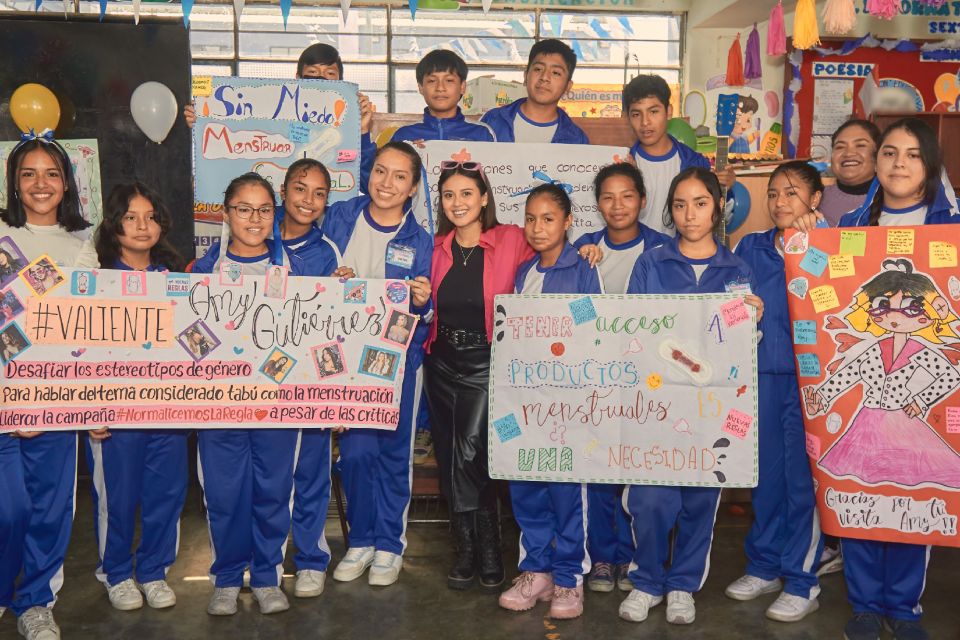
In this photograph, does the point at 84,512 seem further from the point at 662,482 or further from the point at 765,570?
the point at 765,570

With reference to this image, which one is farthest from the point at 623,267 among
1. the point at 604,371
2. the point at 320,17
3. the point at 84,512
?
the point at 320,17

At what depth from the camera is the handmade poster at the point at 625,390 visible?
10.2 ft

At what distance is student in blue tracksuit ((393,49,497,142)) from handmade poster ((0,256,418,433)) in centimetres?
136

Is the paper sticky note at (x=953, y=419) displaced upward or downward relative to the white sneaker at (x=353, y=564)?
upward

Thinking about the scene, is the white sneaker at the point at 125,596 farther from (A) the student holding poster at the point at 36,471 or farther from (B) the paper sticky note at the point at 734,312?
(B) the paper sticky note at the point at 734,312

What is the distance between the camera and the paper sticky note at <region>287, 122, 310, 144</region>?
13.5ft

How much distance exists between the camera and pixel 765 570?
3.51 metres

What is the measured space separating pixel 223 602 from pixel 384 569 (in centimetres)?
65

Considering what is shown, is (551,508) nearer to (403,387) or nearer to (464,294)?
(403,387)

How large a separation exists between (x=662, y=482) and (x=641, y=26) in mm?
10428

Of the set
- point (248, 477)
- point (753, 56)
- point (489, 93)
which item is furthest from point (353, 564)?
point (753, 56)

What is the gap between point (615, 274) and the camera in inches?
141

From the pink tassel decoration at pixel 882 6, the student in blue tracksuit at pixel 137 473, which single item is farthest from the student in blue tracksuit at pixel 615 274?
the pink tassel decoration at pixel 882 6

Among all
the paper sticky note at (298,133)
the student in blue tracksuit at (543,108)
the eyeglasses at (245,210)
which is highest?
the student in blue tracksuit at (543,108)
